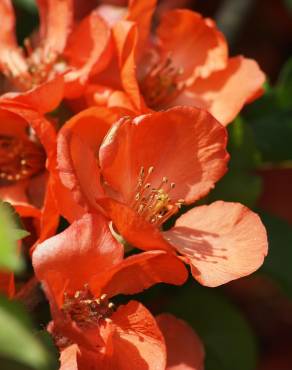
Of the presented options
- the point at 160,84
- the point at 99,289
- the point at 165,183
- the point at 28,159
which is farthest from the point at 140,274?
the point at 160,84

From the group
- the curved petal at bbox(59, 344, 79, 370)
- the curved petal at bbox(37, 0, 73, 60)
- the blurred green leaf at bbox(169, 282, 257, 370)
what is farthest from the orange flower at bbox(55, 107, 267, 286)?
the blurred green leaf at bbox(169, 282, 257, 370)

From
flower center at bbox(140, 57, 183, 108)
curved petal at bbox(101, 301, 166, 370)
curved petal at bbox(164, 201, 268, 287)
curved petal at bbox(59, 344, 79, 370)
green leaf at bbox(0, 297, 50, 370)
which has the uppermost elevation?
green leaf at bbox(0, 297, 50, 370)

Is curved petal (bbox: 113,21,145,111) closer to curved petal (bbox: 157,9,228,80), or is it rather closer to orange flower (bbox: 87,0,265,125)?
orange flower (bbox: 87,0,265,125)

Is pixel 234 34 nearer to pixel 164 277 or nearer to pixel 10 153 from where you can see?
pixel 10 153

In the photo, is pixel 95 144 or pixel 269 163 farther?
pixel 269 163

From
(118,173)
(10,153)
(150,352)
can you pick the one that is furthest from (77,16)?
(150,352)

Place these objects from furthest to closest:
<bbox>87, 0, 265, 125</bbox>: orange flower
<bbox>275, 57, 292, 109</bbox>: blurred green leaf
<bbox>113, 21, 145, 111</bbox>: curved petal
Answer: <bbox>275, 57, 292, 109</bbox>: blurred green leaf
<bbox>87, 0, 265, 125</bbox>: orange flower
<bbox>113, 21, 145, 111</bbox>: curved petal
